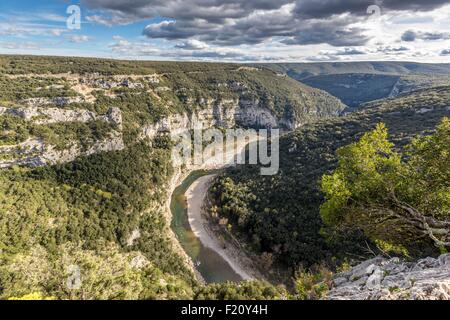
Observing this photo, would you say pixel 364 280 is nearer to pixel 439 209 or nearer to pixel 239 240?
pixel 439 209

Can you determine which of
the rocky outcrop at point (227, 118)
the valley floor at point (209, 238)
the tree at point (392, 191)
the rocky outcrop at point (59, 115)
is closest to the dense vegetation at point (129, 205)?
the rocky outcrop at point (59, 115)

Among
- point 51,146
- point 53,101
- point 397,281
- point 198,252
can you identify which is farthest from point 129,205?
point 397,281

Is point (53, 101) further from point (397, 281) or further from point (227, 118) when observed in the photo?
point (227, 118)

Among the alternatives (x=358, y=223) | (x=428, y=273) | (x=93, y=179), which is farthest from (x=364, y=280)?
(x=93, y=179)

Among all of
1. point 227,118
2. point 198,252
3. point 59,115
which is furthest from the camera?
point 227,118

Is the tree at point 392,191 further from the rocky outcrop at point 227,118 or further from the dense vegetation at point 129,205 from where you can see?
the rocky outcrop at point 227,118

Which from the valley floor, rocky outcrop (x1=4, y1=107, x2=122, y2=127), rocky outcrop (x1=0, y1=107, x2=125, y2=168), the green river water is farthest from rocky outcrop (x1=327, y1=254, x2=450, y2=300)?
rocky outcrop (x1=4, y1=107, x2=122, y2=127)
